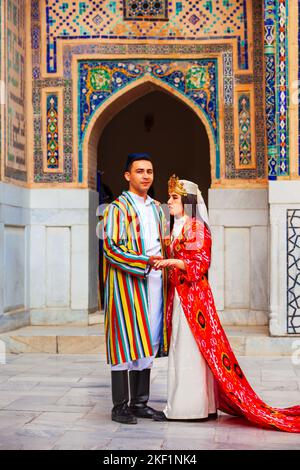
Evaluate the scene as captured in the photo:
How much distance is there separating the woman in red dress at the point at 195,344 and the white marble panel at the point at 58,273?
3967mm

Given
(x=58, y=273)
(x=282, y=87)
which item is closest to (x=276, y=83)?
(x=282, y=87)

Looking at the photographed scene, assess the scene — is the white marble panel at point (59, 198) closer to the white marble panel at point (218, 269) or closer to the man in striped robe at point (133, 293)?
the white marble panel at point (218, 269)

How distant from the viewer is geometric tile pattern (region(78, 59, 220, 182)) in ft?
27.4

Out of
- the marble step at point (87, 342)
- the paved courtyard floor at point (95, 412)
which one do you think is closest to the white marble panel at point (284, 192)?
the marble step at point (87, 342)

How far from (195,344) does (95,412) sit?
0.88 metres

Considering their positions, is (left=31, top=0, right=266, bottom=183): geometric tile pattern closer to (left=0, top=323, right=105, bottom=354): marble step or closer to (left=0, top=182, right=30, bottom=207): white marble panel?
(left=0, top=182, right=30, bottom=207): white marble panel

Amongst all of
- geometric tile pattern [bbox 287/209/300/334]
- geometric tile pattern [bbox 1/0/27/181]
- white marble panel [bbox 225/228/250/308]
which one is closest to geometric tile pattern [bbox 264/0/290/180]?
geometric tile pattern [bbox 287/209/300/334]

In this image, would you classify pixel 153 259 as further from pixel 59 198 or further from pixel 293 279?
pixel 59 198

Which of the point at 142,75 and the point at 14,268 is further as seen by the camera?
the point at 142,75

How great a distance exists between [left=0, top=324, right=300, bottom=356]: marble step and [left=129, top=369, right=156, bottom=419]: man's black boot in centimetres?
281

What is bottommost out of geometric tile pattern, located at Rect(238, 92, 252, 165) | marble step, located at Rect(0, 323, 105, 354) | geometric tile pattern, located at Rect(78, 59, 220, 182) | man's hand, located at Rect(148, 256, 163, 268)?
marble step, located at Rect(0, 323, 105, 354)

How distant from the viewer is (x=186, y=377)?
4.43 metres

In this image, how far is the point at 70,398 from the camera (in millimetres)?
5258

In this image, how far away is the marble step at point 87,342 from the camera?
7.27 m
